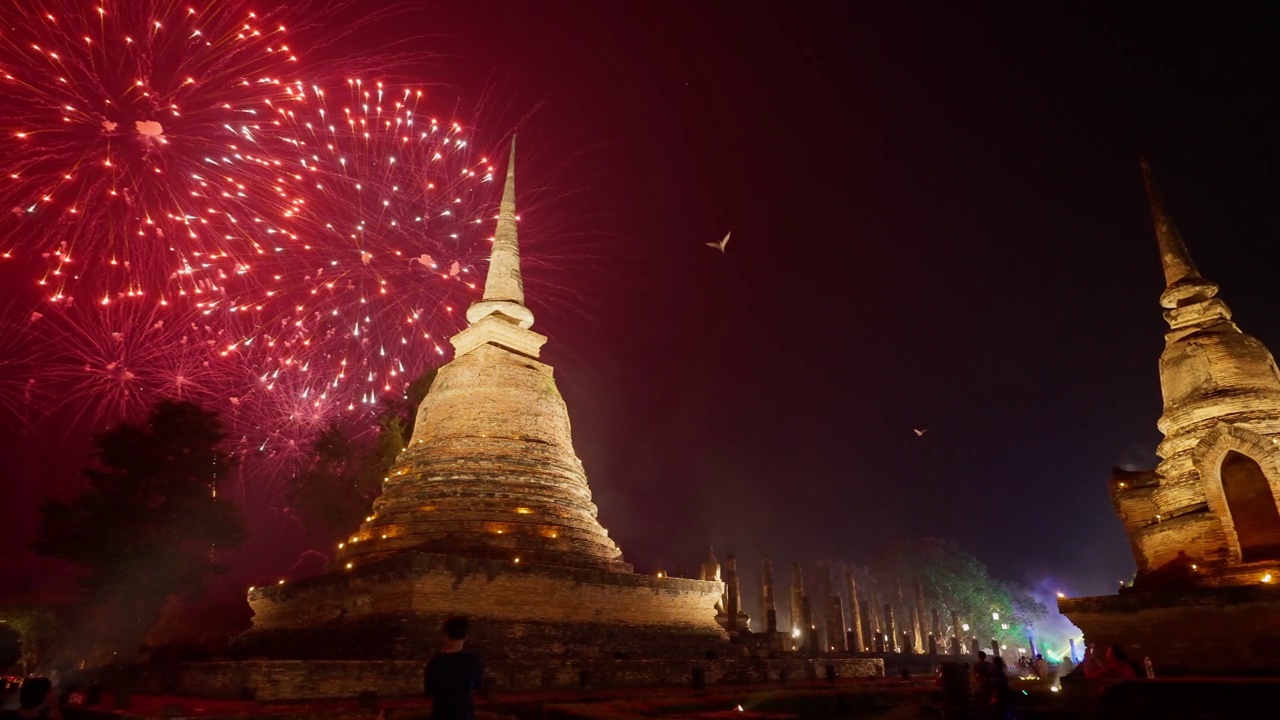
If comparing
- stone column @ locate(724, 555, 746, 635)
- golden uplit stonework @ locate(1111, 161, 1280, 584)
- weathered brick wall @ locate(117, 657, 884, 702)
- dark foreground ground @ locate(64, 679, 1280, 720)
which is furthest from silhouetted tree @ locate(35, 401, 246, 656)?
golden uplit stonework @ locate(1111, 161, 1280, 584)

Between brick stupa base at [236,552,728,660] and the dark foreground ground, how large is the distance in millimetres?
2273

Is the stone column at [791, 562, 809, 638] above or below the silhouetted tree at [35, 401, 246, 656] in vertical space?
below

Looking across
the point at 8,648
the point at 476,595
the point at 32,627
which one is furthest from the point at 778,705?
the point at 32,627

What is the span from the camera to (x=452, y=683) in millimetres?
5699

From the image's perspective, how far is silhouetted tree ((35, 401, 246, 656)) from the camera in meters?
24.0

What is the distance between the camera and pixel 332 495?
30.5m

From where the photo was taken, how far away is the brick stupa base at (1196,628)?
43.0 ft

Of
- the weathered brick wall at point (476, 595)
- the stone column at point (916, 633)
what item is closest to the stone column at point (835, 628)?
the stone column at point (916, 633)

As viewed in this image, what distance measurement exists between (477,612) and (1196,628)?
1419cm

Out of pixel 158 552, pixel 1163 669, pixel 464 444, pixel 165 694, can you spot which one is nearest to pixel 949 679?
pixel 1163 669

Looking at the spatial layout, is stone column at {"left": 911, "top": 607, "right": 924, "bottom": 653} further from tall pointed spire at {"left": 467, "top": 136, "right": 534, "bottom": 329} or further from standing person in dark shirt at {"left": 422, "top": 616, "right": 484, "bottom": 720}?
standing person in dark shirt at {"left": 422, "top": 616, "right": 484, "bottom": 720}

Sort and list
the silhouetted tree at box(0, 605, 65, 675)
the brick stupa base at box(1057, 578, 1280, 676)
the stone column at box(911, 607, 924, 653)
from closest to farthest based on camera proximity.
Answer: the brick stupa base at box(1057, 578, 1280, 676)
the silhouetted tree at box(0, 605, 65, 675)
the stone column at box(911, 607, 924, 653)

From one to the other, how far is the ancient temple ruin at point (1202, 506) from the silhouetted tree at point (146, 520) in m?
27.5

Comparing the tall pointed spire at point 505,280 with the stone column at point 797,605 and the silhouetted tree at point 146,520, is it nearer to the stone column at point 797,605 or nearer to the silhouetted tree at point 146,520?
the silhouetted tree at point 146,520
